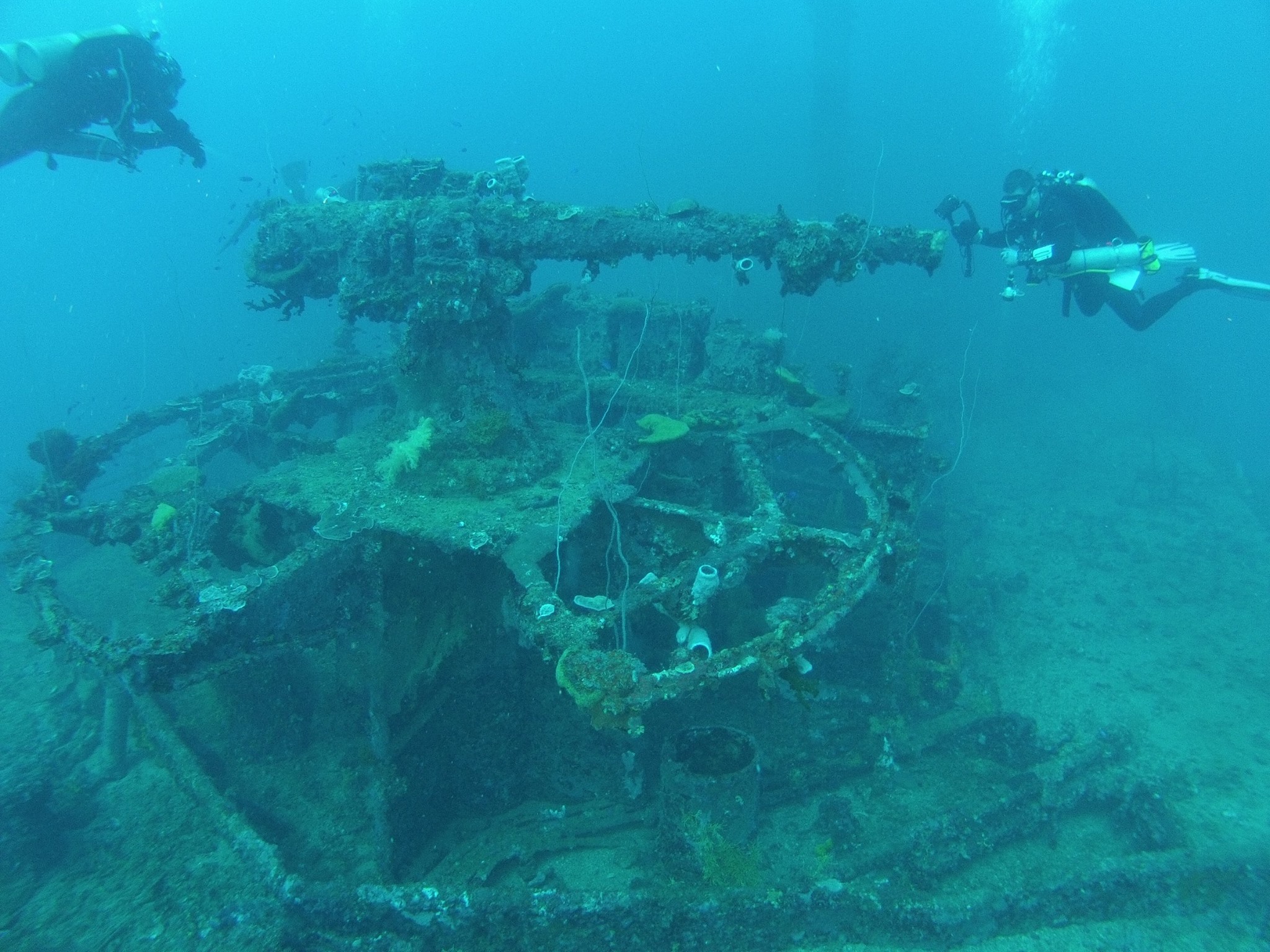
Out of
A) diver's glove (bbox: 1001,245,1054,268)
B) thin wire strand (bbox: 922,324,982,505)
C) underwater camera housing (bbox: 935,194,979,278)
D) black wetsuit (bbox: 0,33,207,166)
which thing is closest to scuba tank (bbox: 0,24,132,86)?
black wetsuit (bbox: 0,33,207,166)

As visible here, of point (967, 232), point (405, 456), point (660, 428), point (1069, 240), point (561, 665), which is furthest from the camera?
point (1069, 240)

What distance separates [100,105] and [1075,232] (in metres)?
16.8

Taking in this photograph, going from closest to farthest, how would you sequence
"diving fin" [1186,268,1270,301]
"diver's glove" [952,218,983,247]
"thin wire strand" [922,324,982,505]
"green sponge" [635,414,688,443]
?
"green sponge" [635,414,688,443], "diver's glove" [952,218,983,247], "thin wire strand" [922,324,982,505], "diving fin" [1186,268,1270,301]

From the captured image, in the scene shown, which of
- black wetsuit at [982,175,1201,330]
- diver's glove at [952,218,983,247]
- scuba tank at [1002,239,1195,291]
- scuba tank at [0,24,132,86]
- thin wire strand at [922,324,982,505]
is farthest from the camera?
black wetsuit at [982,175,1201,330]

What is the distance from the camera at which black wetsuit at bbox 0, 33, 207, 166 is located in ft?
32.5

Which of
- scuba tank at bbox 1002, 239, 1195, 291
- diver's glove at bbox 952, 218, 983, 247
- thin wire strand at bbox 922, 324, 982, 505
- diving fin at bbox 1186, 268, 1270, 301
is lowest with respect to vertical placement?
thin wire strand at bbox 922, 324, 982, 505

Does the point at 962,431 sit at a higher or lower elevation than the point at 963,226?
lower

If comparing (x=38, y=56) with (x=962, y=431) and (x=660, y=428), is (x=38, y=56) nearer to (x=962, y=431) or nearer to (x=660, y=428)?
(x=660, y=428)

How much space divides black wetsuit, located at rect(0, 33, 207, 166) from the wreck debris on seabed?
5.79m

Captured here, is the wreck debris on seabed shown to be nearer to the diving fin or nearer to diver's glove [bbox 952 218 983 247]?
diver's glove [bbox 952 218 983 247]

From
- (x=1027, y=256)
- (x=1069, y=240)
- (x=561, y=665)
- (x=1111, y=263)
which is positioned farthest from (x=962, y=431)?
(x=561, y=665)

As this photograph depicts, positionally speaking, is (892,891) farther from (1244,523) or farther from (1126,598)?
(1244,523)

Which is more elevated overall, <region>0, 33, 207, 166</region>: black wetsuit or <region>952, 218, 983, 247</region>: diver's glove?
Result: <region>0, 33, 207, 166</region>: black wetsuit

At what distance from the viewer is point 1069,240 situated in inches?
383
